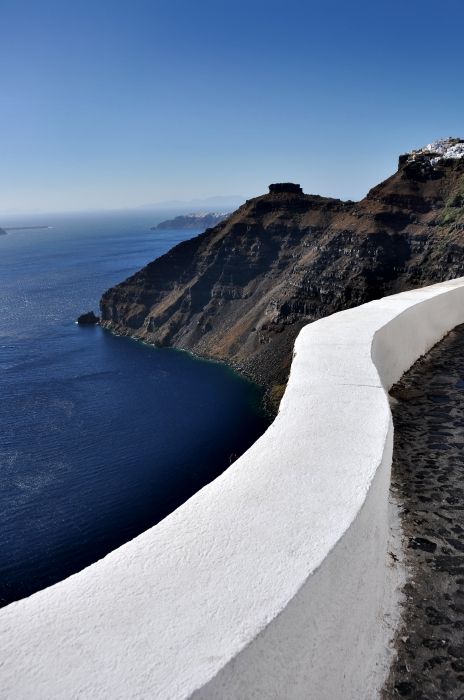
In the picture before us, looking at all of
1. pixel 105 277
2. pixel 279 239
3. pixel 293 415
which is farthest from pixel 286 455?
pixel 105 277

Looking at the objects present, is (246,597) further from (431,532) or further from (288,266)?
(288,266)

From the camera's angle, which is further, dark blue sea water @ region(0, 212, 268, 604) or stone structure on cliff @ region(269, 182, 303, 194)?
stone structure on cliff @ region(269, 182, 303, 194)

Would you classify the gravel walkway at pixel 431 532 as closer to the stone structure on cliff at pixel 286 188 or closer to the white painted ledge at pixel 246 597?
the white painted ledge at pixel 246 597

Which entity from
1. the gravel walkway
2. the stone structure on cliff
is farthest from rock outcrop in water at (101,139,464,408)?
the gravel walkway

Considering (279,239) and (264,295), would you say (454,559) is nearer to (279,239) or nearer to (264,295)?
(264,295)

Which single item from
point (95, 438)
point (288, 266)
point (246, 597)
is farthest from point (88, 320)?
point (246, 597)

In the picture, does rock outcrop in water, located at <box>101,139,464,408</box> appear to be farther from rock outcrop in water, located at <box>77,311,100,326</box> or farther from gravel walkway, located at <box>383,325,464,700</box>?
gravel walkway, located at <box>383,325,464,700</box>
